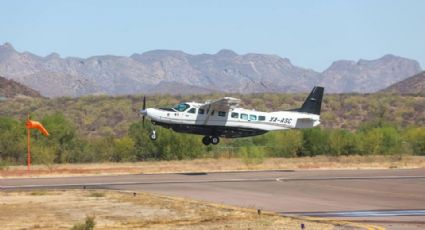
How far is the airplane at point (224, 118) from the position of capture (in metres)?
49.9

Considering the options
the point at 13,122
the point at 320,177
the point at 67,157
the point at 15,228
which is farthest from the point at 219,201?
the point at 13,122

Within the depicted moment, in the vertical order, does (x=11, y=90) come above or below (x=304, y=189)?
above

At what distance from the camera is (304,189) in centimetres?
3403

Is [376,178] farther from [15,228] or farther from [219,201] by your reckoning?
[15,228]

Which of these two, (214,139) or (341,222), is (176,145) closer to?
(214,139)

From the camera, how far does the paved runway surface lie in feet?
80.8

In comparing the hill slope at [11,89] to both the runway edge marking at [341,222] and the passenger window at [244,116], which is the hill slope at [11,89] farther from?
the runway edge marking at [341,222]

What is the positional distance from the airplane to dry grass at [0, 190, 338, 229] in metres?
18.3

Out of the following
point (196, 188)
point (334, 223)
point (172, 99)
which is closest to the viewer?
point (334, 223)

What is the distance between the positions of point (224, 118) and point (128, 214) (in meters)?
26.9

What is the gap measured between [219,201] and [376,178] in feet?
49.5

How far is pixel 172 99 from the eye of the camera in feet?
397

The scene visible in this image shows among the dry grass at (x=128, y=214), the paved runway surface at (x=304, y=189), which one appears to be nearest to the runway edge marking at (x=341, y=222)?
the dry grass at (x=128, y=214)

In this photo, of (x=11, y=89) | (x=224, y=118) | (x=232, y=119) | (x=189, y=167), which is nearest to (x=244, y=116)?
(x=232, y=119)
